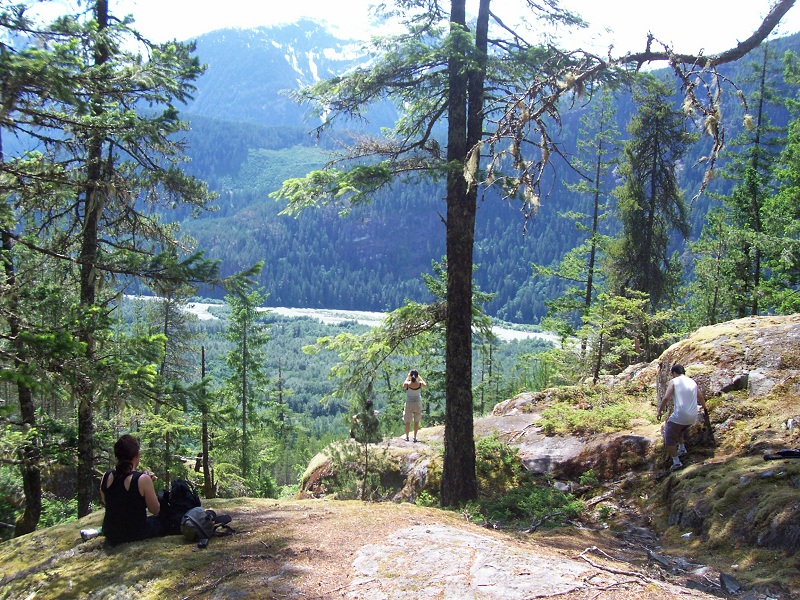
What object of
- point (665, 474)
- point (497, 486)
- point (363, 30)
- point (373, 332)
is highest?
point (363, 30)

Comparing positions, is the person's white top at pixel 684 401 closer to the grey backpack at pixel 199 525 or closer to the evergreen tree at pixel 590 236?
the grey backpack at pixel 199 525

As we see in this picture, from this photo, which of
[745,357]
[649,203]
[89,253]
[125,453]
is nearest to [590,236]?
[649,203]

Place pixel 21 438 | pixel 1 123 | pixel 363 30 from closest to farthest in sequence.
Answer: pixel 1 123, pixel 21 438, pixel 363 30

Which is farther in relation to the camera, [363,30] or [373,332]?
[373,332]

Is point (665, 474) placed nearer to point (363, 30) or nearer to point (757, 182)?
point (363, 30)

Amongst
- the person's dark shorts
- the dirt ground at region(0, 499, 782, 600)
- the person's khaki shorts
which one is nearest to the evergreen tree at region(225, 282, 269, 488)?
the person's khaki shorts

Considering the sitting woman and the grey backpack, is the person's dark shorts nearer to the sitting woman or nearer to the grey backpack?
the grey backpack

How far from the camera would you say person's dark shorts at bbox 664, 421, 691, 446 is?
27.1ft

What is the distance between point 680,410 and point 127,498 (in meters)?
7.06

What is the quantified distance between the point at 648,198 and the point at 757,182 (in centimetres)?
426

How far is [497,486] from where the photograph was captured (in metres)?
10.1

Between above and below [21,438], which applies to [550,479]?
below

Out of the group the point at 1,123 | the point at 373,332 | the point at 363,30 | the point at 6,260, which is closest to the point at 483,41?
the point at 363,30

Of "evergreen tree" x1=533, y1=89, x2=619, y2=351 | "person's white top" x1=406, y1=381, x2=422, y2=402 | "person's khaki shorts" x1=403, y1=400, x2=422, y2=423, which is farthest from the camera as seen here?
"evergreen tree" x1=533, y1=89, x2=619, y2=351
